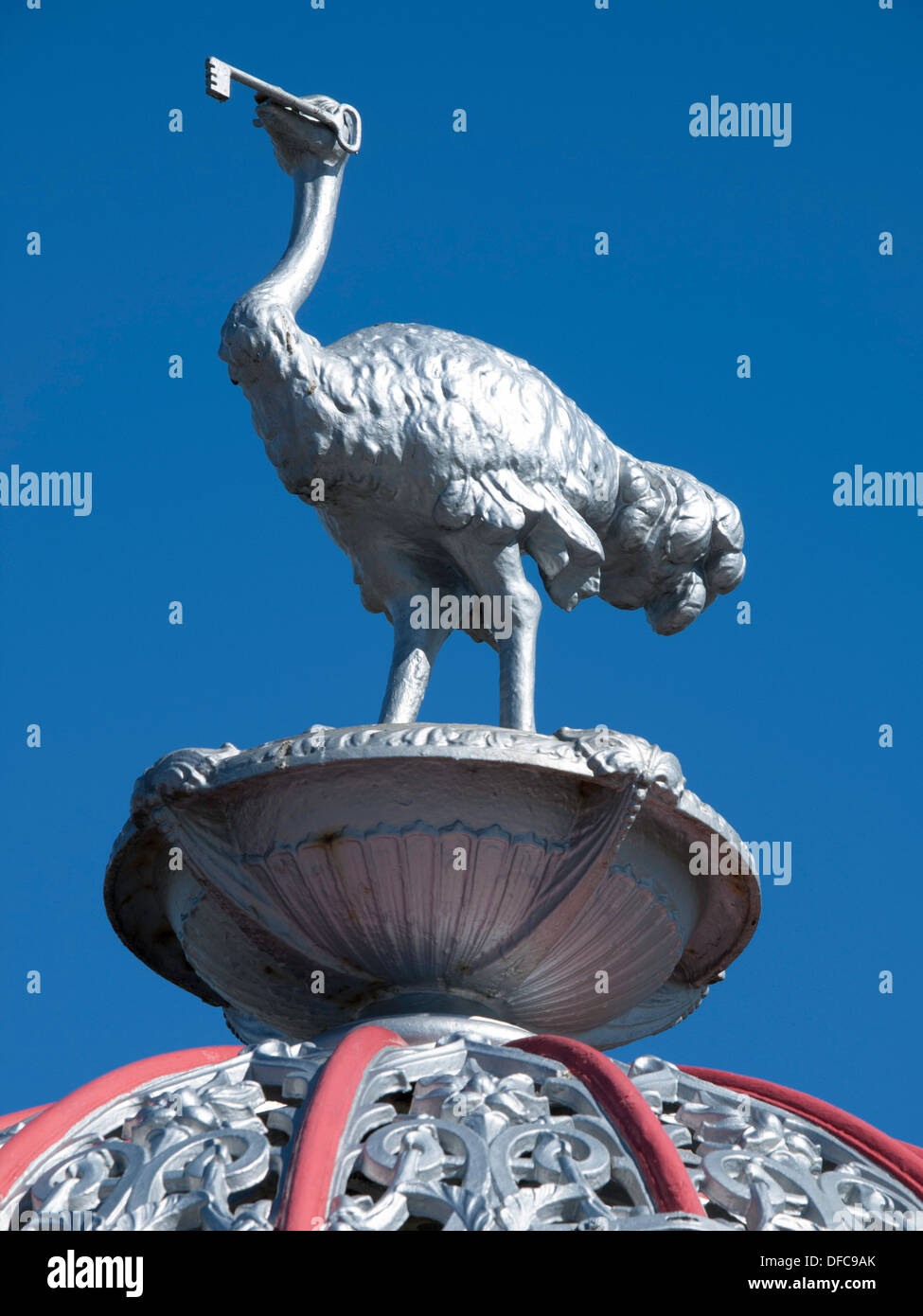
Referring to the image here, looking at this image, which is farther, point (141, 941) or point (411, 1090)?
point (141, 941)

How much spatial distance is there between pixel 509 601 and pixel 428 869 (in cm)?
148

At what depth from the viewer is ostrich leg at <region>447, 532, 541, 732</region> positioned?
11.4 meters

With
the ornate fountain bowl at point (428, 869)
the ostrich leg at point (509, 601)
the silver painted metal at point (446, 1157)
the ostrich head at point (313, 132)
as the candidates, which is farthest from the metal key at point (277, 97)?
the silver painted metal at point (446, 1157)

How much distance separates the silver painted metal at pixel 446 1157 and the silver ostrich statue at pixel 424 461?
2.03 meters

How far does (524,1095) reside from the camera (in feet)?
32.3

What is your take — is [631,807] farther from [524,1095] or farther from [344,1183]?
[344,1183]

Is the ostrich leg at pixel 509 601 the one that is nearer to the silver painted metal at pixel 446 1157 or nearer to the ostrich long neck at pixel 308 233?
the ostrich long neck at pixel 308 233

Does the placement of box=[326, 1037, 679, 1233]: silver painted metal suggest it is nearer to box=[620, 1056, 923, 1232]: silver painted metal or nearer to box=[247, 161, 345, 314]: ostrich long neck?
box=[620, 1056, 923, 1232]: silver painted metal

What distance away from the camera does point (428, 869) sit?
35.6 ft

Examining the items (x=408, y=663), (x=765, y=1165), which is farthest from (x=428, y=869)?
(x=765, y=1165)

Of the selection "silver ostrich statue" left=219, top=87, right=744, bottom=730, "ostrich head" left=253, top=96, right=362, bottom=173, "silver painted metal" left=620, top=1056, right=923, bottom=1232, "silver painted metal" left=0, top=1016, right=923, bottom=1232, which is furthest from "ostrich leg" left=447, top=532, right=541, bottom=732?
"ostrich head" left=253, top=96, right=362, bottom=173
